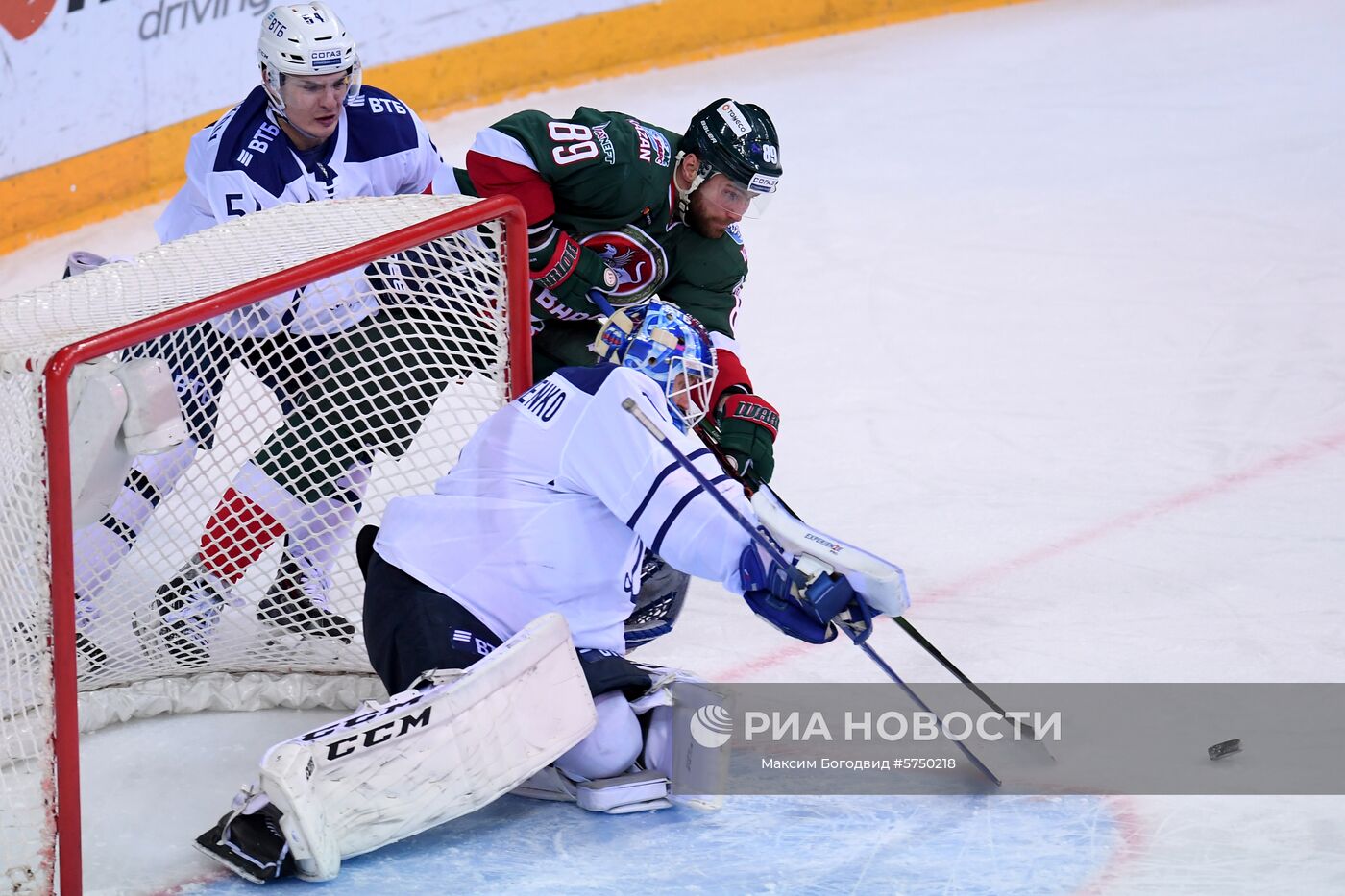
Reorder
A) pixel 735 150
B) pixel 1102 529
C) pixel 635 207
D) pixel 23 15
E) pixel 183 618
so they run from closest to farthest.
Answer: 1. pixel 183 618
2. pixel 735 150
3. pixel 635 207
4. pixel 1102 529
5. pixel 23 15

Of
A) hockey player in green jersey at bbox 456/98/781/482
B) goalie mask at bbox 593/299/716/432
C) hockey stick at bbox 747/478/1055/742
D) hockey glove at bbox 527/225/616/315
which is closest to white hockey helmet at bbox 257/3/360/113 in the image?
hockey player in green jersey at bbox 456/98/781/482

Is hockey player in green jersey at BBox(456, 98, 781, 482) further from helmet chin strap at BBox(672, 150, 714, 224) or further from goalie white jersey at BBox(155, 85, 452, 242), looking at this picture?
goalie white jersey at BBox(155, 85, 452, 242)

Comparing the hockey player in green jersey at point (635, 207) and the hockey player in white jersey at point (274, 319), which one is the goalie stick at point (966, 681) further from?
the hockey player in white jersey at point (274, 319)

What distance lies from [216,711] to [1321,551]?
80.9 inches

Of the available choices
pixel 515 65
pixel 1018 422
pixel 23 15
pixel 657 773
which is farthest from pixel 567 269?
pixel 515 65

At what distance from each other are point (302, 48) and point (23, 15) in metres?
2.18

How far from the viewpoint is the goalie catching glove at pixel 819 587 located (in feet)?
7.99

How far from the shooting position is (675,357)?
2686 mm

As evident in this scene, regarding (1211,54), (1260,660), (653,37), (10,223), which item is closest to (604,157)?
(1260,660)

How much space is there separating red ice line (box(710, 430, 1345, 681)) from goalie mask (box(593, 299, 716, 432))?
1.98 feet

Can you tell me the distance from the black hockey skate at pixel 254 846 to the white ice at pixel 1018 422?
0.11ft

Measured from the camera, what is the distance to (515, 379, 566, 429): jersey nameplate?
2.63 m

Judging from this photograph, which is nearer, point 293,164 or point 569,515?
point 569,515

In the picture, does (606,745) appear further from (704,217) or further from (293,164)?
(293,164)
